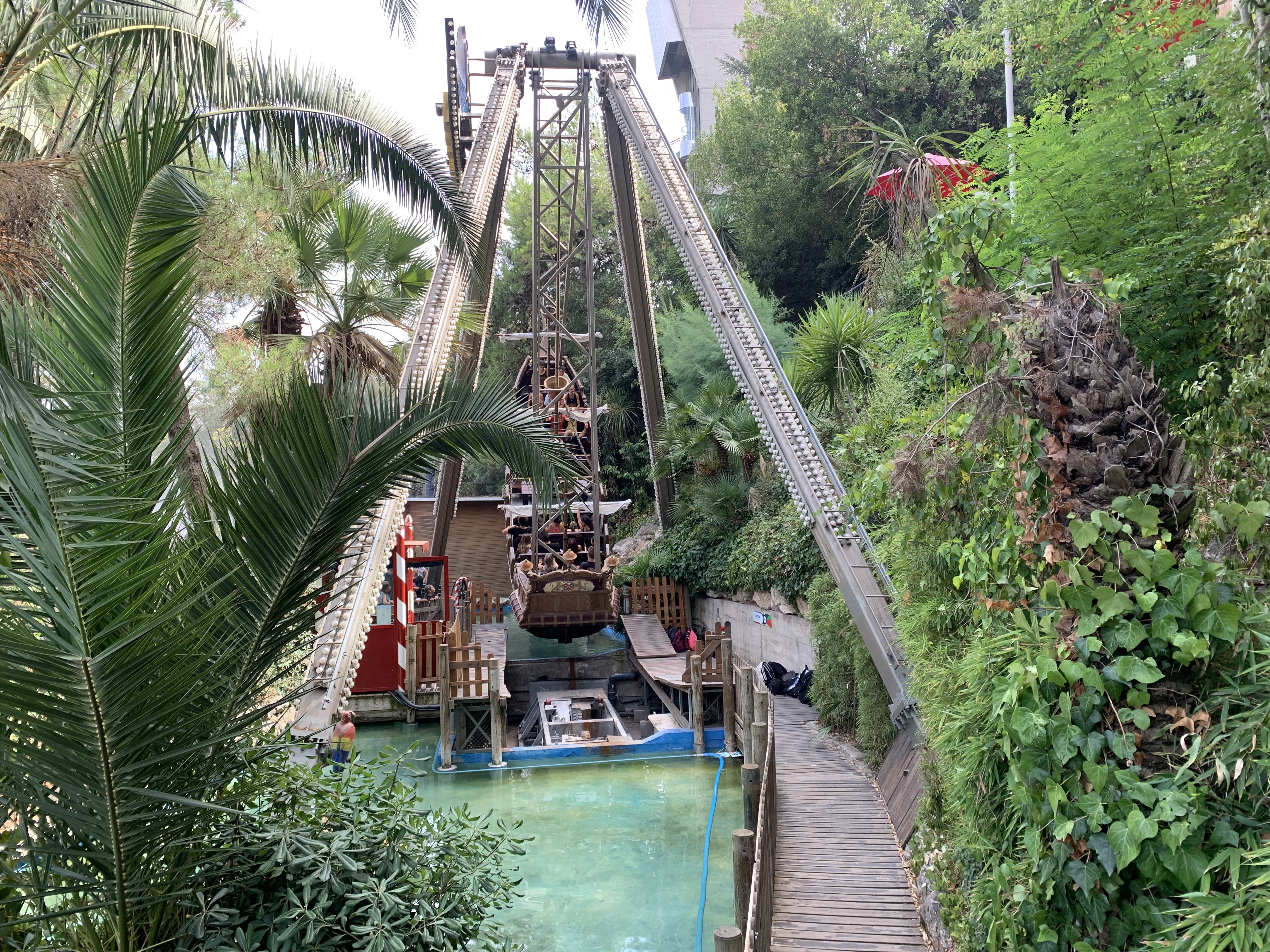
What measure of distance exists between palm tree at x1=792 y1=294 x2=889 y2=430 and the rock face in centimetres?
1151

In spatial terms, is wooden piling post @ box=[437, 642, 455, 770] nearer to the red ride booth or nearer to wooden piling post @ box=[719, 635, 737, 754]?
the red ride booth

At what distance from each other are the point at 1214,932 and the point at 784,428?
8.48m

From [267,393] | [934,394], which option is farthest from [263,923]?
[934,394]

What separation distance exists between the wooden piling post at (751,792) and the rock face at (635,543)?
1452cm

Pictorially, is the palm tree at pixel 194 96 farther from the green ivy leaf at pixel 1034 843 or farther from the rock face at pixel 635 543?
the rock face at pixel 635 543

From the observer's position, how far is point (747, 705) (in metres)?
9.70

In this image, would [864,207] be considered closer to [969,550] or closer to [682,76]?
[969,550]

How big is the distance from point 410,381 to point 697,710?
22.8 ft

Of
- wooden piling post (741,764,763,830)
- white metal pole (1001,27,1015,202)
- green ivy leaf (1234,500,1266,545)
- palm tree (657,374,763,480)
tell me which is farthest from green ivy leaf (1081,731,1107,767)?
palm tree (657,374,763,480)

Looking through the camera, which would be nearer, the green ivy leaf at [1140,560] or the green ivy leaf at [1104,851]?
the green ivy leaf at [1104,851]

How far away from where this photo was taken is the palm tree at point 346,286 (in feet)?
33.7

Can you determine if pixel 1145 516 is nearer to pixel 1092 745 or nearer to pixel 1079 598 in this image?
pixel 1079 598

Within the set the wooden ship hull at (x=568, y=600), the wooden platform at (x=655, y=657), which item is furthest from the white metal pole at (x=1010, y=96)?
the wooden ship hull at (x=568, y=600)

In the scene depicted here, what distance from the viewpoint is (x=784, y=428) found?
10.6 metres
